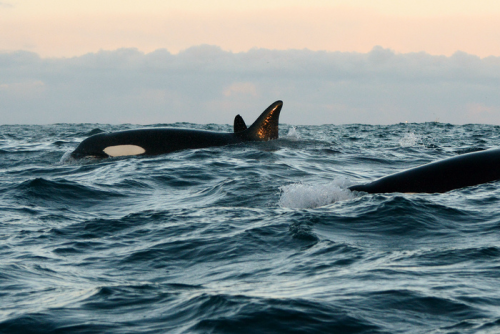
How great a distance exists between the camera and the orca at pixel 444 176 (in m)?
9.26

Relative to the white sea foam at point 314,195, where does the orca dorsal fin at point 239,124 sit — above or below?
above

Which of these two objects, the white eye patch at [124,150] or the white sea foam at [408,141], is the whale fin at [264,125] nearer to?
the white eye patch at [124,150]

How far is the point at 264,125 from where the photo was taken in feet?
54.4

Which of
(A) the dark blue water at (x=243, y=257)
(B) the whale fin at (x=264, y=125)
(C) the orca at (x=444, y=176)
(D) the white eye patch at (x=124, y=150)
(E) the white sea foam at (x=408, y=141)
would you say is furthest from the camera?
(E) the white sea foam at (x=408, y=141)

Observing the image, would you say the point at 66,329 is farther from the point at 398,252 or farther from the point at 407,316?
the point at 398,252

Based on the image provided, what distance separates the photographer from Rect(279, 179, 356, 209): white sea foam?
9259mm

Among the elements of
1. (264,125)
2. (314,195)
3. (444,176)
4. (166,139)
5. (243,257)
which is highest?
(264,125)

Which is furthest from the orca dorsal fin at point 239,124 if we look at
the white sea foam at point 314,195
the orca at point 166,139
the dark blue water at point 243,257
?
the white sea foam at point 314,195

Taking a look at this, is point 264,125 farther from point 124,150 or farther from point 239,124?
point 124,150

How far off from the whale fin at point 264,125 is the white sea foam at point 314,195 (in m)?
6.49

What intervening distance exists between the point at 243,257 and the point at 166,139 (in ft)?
32.3

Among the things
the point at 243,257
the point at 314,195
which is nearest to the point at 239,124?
the point at 314,195

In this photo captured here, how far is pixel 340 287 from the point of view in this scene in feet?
17.4

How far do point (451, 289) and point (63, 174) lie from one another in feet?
35.9
